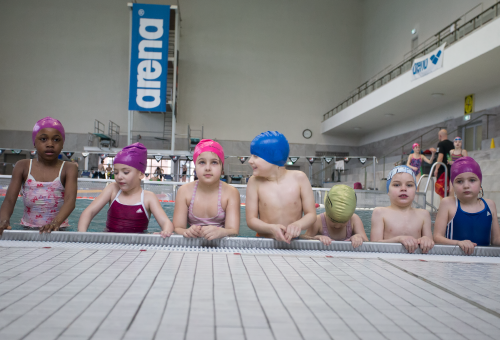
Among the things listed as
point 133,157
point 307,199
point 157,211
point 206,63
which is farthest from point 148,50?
point 307,199

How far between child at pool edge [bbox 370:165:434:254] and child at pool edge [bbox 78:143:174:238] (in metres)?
1.35

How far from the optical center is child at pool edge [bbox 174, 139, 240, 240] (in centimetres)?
218

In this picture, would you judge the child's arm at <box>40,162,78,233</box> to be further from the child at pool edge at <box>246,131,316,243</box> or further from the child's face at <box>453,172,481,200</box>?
the child's face at <box>453,172,481,200</box>

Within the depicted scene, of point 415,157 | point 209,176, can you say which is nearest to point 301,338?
point 209,176

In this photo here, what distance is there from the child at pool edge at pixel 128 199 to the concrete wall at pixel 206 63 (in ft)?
51.7

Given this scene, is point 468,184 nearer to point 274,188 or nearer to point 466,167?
point 466,167

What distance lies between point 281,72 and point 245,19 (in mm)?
3249

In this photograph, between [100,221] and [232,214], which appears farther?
[100,221]

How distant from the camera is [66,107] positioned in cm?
1739

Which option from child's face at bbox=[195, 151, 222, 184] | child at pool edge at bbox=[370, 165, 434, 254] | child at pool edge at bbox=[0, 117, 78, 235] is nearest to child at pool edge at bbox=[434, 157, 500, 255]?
child at pool edge at bbox=[370, 165, 434, 254]

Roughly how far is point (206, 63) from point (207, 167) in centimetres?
1687

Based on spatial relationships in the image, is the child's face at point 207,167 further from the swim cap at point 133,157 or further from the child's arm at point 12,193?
the child's arm at point 12,193

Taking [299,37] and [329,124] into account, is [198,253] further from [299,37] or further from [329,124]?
[299,37]

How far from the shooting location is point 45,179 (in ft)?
8.12
